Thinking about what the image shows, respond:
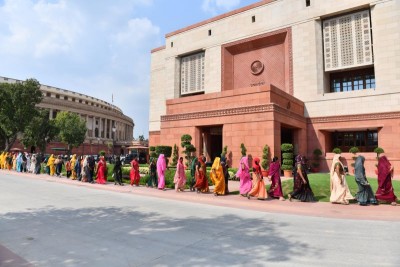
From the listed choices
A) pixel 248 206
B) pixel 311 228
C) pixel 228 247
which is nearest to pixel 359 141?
pixel 248 206

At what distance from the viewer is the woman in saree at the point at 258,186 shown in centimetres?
1127

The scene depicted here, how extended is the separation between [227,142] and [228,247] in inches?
589

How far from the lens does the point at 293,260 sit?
4.66 meters

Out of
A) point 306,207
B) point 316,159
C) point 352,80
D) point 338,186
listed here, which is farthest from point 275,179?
point 352,80

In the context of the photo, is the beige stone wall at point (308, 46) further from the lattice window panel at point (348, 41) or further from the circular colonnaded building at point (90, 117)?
the circular colonnaded building at point (90, 117)

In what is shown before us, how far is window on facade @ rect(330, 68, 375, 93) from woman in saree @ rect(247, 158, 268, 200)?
17708 mm

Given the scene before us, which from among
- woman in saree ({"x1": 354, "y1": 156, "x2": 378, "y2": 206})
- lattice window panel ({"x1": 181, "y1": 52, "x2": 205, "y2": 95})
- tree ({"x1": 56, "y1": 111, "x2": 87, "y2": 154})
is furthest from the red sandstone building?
tree ({"x1": 56, "y1": 111, "x2": 87, "y2": 154})

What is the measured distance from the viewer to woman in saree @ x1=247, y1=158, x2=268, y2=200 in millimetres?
11273

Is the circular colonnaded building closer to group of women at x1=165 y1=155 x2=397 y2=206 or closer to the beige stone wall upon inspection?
the beige stone wall

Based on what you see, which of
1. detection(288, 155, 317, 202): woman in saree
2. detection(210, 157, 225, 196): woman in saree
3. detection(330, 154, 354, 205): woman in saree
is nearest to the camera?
detection(330, 154, 354, 205): woman in saree

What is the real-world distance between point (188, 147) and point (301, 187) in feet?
36.9

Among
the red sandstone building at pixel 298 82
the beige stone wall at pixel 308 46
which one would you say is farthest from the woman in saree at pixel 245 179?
the beige stone wall at pixel 308 46

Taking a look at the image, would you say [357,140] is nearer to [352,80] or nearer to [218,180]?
[352,80]

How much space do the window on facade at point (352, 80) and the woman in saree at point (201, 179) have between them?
17.6m
